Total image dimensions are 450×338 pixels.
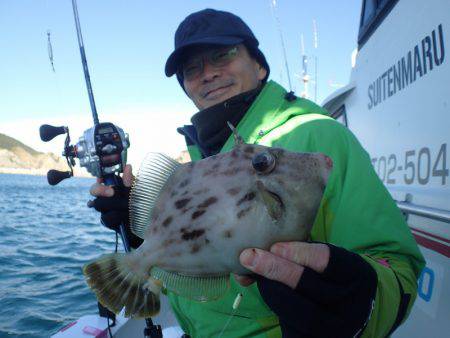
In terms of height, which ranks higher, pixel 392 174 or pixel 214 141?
pixel 214 141

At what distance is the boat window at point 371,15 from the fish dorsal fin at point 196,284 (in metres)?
3.60

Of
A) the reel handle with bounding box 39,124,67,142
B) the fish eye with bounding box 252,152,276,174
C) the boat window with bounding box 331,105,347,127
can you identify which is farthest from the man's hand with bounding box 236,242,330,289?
the boat window with bounding box 331,105,347,127

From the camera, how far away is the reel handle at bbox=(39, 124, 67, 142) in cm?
325

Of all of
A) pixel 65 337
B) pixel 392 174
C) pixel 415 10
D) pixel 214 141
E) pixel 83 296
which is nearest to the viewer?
pixel 214 141

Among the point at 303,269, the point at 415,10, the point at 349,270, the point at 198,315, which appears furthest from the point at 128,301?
the point at 415,10

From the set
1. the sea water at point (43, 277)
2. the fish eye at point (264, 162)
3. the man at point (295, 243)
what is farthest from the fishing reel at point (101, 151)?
the sea water at point (43, 277)

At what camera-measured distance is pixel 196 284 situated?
166 cm

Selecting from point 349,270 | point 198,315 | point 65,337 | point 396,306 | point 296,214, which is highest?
point 296,214

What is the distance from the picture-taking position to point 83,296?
8461 mm

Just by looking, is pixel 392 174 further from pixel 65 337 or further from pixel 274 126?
pixel 65 337

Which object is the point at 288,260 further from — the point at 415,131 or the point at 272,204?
the point at 415,131

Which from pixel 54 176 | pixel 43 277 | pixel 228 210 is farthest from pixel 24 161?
pixel 228 210

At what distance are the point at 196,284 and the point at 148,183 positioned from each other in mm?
534

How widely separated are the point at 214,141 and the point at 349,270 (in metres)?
1.52
